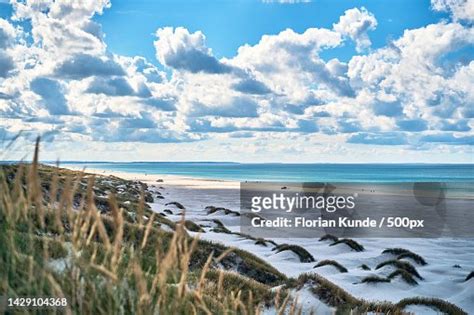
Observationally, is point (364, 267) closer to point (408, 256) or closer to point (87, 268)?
point (408, 256)

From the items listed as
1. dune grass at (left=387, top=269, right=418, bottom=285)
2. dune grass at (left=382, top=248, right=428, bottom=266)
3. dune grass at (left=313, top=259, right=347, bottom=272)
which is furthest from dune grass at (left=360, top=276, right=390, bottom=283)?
dune grass at (left=382, top=248, right=428, bottom=266)

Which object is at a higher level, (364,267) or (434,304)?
(434,304)

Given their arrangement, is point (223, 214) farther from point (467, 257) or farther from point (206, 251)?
point (206, 251)

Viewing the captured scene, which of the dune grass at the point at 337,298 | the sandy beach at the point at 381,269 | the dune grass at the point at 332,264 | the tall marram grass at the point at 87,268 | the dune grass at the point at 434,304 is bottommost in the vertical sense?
the sandy beach at the point at 381,269

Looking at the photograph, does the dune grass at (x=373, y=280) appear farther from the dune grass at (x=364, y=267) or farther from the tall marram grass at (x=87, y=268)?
the tall marram grass at (x=87, y=268)

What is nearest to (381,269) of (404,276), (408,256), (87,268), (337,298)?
(404,276)

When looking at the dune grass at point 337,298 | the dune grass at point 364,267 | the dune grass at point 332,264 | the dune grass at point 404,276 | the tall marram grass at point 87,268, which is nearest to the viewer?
the tall marram grass at point 87,268

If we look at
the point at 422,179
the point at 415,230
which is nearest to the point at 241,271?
the point at 415,230

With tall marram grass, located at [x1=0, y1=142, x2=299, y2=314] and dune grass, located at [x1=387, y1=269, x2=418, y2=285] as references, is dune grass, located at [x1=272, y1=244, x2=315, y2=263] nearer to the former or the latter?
dune grass, located at [x1=387, y1=269, x2=418, y2=285]

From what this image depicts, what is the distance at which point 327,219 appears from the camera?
1622 inches

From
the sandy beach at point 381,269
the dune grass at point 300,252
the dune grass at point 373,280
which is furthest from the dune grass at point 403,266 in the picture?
the dune grass at point 300,252

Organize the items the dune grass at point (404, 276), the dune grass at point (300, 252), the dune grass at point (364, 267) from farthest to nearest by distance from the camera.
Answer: the dune grass at point (300, 252) < the dune grass at point (364, 267) < the dune grass at point (404, 276)

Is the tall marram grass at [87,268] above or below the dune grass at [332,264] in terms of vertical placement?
above

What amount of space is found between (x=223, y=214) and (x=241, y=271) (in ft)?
65.1
